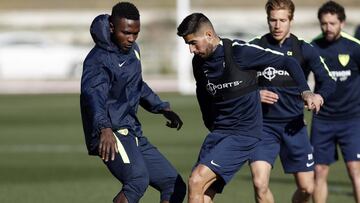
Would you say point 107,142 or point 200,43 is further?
point 200,43

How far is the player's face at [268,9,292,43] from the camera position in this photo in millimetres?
10227

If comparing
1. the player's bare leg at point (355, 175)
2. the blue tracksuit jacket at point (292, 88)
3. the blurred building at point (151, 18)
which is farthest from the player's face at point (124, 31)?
the blurred building at point (151, 18)

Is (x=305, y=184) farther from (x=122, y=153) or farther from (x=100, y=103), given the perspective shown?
(x=100, y=103)

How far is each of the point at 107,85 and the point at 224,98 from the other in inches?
46.9

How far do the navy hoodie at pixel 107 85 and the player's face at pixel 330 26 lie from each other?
8.42ft

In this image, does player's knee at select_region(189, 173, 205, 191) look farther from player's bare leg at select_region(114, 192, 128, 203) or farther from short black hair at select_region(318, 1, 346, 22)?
short black hair at select_region(318, 1, 346, 22)

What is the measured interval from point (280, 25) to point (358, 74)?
1.55 metres

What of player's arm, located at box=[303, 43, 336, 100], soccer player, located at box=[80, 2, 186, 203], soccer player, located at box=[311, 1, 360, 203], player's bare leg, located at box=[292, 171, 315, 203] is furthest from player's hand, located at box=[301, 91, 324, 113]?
soccer player, located at box=[311, 1, 360, 203]

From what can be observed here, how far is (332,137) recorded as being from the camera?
11.6m

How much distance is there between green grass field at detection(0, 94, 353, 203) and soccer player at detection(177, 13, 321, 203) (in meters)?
3.06

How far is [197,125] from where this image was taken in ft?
76.5

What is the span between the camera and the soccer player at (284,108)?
33.7ft

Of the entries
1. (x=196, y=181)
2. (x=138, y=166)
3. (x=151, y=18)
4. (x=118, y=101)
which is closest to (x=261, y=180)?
(x=196, y=181)

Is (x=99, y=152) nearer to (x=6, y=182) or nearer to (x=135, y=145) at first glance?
(x=135, y=145)
